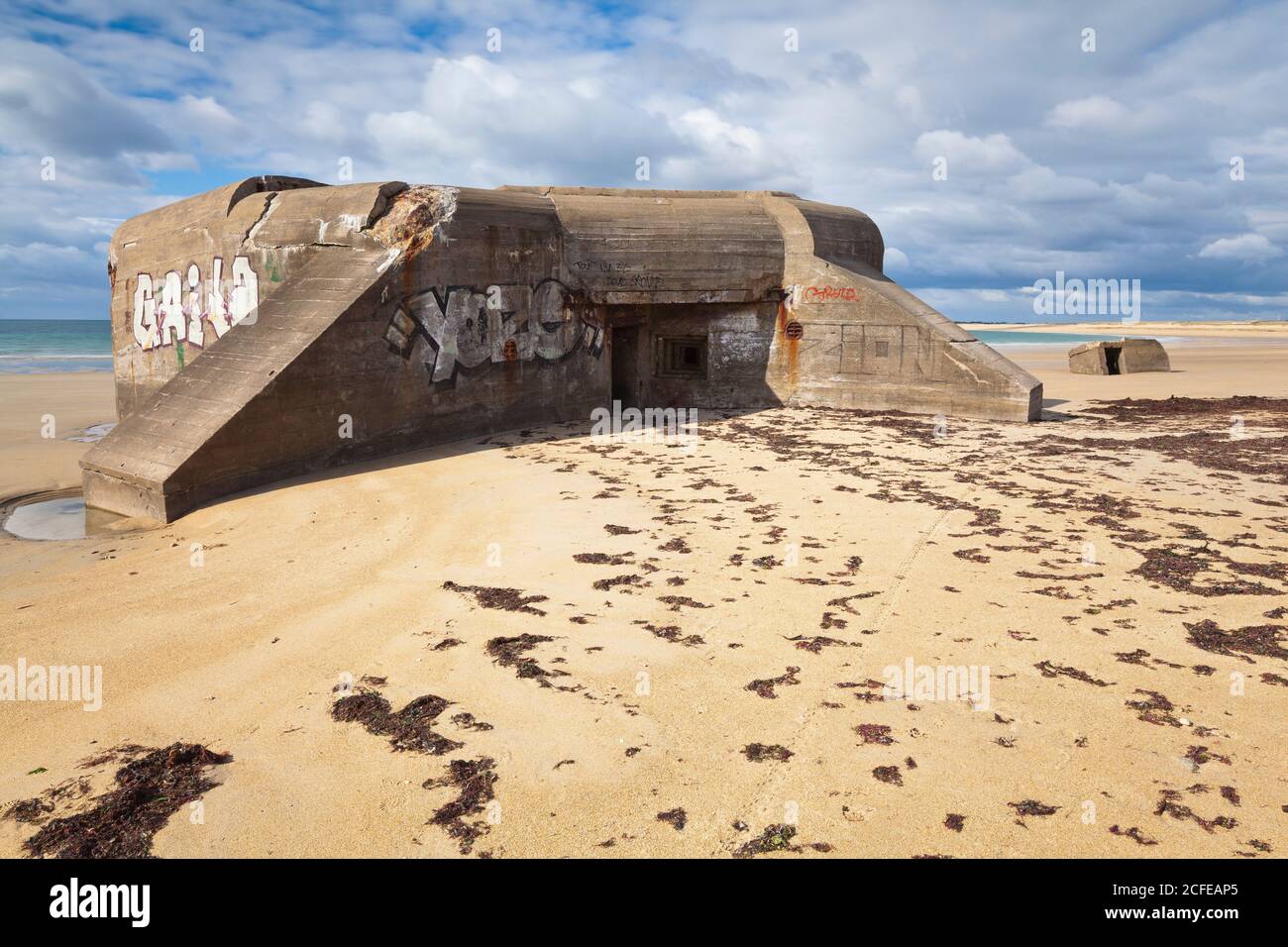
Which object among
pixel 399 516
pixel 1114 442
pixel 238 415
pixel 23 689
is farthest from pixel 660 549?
pixel 1114 442

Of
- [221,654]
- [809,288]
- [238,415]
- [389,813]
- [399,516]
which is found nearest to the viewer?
[389,813]

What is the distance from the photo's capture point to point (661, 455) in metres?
10.6

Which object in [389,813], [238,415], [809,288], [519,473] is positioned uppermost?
[809,288]

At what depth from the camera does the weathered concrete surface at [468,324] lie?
918 centimetres

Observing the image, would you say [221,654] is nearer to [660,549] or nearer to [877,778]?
[660,549]

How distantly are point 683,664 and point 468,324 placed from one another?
26.2 ft

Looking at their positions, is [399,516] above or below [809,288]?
below

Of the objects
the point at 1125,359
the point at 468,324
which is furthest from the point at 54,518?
the point at 1125,359

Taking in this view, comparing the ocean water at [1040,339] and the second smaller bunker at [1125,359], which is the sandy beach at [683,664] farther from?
the ocean water at [1040,339]

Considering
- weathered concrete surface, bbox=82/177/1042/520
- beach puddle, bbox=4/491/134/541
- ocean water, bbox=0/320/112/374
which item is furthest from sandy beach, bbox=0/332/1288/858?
ocean water, bbox=0/320/112/374

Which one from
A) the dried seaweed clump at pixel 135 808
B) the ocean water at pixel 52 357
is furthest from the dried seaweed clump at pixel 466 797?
the ocean water at pixel 52 357

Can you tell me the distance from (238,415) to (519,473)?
124 inches

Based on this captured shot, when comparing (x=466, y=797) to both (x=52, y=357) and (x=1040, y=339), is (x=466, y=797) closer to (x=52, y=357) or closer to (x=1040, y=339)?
(x=52, y=357)

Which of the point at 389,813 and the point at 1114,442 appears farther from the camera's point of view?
the point at 1114,442
